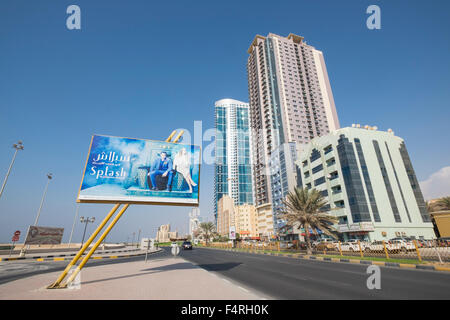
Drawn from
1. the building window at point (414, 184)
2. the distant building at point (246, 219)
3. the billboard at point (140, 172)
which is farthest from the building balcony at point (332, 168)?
the distant building at point (246, 219)

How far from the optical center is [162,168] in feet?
36.8

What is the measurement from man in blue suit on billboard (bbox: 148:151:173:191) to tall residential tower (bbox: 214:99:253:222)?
15105cm

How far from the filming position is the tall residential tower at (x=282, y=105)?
287 ft

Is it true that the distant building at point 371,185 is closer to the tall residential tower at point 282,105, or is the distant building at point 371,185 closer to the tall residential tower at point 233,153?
the tall residential tower at point 282,105

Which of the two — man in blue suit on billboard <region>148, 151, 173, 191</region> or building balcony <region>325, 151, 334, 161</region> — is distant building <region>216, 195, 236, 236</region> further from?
man in blue suit on billboard <region>148, 151, 173, 191</region>

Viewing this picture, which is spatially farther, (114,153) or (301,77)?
(301,77)

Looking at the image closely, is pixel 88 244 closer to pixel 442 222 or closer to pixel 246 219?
pixel 442 222

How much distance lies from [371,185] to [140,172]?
55.0 metres

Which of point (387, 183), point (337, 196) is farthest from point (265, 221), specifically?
point (387, 183)

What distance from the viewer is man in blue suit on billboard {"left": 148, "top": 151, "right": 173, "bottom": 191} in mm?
10922
